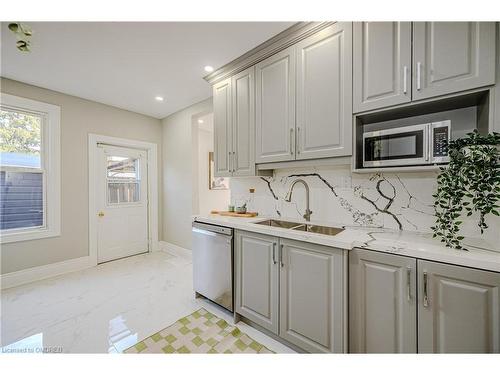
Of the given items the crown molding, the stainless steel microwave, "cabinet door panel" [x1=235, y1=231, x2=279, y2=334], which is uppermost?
the crown molding

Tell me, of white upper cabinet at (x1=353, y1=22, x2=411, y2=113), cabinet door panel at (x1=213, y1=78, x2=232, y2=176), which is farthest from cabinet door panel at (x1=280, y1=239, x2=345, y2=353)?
cabinet door panel at (x1=213, y1=78, x2=232, y2=176)

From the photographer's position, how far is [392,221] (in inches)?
67.4

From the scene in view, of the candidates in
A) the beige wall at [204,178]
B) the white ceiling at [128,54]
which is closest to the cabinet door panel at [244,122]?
the white ceiling at [128,54]

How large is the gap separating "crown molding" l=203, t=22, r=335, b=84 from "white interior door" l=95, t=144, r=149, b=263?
2.31 metres

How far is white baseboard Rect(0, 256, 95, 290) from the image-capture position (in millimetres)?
2688

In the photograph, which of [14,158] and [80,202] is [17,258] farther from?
[14,158]

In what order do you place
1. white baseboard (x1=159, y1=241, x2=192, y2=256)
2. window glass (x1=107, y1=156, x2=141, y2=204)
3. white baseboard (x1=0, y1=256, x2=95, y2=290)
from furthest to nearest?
white baseboard (x1=159, y1=241, x2=192, y2=256)
window glass (x1=107, y1=156, x2=141, y2=204)
white baseboard (x1=0, y1=256, x2=95, y2=290)

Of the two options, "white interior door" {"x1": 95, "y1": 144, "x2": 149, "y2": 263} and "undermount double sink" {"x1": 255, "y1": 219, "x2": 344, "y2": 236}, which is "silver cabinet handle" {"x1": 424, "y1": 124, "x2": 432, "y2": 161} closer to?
"undermount double sink" {"x1": 255, "y1": 219, "x2": 344, "y2": 236}

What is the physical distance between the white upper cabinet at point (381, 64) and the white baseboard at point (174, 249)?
338cm

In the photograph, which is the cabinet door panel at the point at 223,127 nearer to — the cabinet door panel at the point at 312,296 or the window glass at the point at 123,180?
the cabinet door panel at the point at 312,296

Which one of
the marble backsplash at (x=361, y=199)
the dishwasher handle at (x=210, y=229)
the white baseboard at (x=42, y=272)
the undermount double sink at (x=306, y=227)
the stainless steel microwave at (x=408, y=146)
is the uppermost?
the stainless steel microwave at (x=408, y=146)

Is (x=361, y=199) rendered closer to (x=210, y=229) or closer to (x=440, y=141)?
(x=440, y=141)

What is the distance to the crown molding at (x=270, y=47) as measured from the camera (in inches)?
68.8
